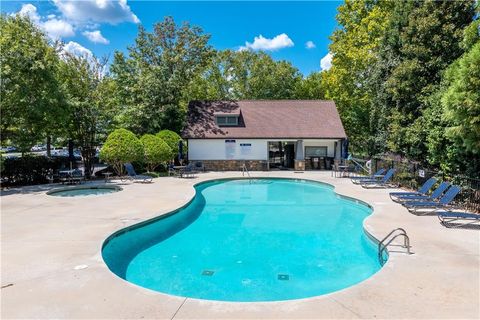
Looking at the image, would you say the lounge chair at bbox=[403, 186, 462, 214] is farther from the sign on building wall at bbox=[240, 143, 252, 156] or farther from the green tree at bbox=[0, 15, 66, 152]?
the green tree at bbox=[0, 15, 66, 152]

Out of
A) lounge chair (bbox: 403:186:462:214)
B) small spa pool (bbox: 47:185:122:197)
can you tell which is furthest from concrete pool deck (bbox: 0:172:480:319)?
small spa pool (bbox: 47:185:122:197)

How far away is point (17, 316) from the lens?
14.8 ft

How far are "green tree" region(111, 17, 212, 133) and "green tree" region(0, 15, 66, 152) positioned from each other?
6.09 meters

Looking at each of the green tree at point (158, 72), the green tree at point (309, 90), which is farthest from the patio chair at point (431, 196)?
the green tree at point (309, 90)

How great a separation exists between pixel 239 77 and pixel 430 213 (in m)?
33.3

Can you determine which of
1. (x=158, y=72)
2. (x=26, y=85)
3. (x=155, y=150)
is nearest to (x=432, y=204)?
(x=155, y=150)

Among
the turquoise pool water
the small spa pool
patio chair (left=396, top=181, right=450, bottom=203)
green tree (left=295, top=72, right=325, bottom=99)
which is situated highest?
green tree (left=295, top=72, right=325, bottom=99)

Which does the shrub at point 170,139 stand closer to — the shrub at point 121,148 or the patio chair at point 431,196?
the shrub at point 121,148

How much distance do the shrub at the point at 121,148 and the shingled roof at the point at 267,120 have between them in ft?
20.2

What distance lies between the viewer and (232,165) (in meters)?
25.5

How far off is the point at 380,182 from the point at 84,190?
15291 mm

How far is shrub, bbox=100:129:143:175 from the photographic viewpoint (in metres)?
18.7

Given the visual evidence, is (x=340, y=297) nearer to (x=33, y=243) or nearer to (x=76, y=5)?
(x=33, y=243)

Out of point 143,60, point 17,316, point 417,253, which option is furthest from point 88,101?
point 417,253
